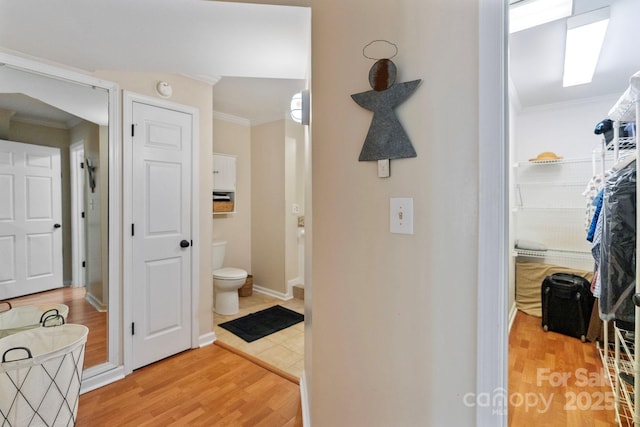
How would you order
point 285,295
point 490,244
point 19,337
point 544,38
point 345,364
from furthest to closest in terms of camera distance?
point 285,295, point 544,38, point 19,337, point 345,364, point 490,244

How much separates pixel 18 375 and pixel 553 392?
3.06 metres

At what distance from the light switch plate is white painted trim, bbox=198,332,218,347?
7.23 feet

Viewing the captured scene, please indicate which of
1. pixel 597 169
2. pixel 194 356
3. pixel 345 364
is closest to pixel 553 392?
pixel 345 364

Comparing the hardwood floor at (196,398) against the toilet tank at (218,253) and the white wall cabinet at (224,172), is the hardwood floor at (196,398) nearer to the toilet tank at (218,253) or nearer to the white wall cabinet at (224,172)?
the toilet tank at (218,253)

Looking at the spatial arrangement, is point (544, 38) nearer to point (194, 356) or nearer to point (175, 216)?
point (175, 216)

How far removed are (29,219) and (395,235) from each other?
2.16 metres

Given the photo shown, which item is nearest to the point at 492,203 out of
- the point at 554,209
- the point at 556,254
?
the point at 556,254

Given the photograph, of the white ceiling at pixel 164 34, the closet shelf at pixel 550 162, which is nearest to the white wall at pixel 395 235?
the white ceiling at pixel 164 34

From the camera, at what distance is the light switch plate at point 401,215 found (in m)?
0.93

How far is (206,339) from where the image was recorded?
8.06ft

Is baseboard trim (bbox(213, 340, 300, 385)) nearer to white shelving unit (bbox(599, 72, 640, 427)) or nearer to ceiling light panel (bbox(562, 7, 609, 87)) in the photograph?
white shelving unit (bbox(599, 72, 640, 427))

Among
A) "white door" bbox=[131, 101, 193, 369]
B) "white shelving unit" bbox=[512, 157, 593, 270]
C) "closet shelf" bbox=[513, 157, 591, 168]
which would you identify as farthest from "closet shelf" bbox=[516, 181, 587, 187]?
"white door" bbox=[131, 101, 193, 369]

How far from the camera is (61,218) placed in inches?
71.0

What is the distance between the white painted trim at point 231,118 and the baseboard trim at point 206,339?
2527mm
